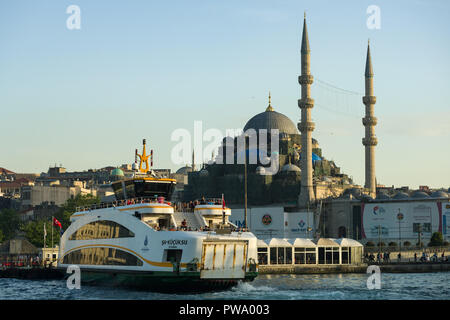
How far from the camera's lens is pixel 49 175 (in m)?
157

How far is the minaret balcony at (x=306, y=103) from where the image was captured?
9029 cm

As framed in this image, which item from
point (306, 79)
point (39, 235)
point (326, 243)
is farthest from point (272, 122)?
point (326, 243)

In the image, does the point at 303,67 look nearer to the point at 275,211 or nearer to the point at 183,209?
the point at 275,211

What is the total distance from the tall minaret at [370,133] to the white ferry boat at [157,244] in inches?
2302

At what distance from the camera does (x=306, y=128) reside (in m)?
89.6

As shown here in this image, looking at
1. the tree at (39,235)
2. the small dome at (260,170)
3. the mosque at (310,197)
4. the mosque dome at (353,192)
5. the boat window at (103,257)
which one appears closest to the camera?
the boat window at (103,257)

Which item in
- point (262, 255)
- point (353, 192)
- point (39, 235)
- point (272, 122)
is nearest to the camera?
point (262, 255)

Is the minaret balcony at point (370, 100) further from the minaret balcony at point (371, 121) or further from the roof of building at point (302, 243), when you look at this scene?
the roof of building at point (302, 243)

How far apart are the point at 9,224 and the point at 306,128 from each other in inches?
1565

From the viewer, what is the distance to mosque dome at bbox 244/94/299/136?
11019cm

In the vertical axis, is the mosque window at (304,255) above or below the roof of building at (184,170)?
below

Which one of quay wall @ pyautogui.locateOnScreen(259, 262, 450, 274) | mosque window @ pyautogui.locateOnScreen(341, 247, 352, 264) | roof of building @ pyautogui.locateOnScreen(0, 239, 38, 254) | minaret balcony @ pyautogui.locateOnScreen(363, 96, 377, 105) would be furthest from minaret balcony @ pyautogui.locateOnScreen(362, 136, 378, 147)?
roof of building @ pyautogui.locateOnScreen(0, 239, 38, 254)

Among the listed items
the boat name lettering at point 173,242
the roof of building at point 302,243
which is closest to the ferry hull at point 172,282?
the boat name lettering at point 173,242

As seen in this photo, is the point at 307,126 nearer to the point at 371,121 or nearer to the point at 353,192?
the point at 353,192
